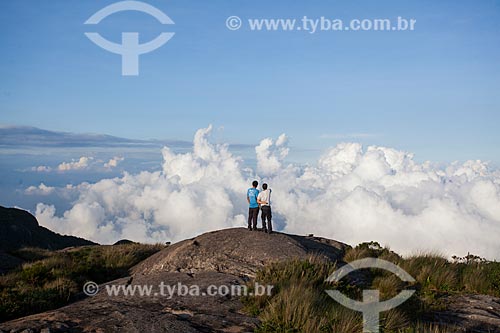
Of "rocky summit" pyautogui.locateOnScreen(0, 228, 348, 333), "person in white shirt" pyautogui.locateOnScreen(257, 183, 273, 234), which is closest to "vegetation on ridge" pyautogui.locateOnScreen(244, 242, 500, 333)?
"rocky summit" pyautogui.locateOnScreen(0, 228, 348, 333)

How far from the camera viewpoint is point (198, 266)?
14.0 meters

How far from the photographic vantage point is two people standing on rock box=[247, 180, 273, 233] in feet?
54.4

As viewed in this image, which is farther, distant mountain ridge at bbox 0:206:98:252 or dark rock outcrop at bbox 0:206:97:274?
distant mountain ridge at bbox 0:206:98:252

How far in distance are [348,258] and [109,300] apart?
28.9 ft

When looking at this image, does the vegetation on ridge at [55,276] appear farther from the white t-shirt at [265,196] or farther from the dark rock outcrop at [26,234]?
the dark rock outcrop at [26,234]

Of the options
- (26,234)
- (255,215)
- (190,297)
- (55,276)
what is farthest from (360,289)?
(26,234)

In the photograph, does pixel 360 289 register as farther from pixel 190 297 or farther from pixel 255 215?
pixel 255 215

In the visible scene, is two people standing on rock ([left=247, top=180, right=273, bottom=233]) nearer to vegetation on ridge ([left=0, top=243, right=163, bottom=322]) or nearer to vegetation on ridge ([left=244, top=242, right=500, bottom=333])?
vegetation on ridge ([left=244, top=242, right=500, bottom=333])

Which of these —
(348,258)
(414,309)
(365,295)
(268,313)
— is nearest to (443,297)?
(414,309)

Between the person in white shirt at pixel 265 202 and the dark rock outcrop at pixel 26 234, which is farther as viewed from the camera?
the dark rock outcrop at pixel 26 234

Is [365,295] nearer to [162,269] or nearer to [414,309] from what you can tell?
[414,309]

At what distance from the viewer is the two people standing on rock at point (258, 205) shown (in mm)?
16594

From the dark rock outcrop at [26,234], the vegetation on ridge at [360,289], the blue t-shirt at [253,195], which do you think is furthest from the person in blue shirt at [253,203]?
the dark rock outcrop at [26,234]

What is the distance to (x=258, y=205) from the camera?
16.9m
